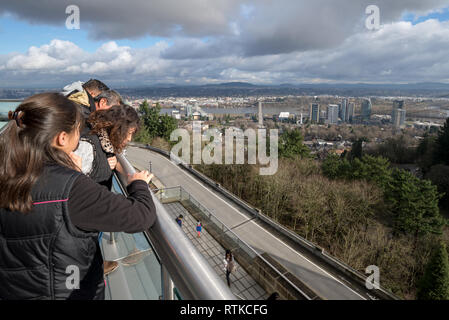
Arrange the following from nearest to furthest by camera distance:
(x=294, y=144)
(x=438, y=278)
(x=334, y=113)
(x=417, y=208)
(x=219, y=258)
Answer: (x=219, y=258), (x=438, y=278), (x=417, y=208), (x=294, y=144), (x=334, y=113)

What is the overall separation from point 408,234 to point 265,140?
46.3 ft

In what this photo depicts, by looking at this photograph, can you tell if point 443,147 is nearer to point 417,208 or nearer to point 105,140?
point 417,208

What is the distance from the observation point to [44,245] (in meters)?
1.03

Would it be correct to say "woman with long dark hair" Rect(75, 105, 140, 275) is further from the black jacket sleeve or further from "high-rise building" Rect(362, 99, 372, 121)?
"high-rise building" Rect(362, 99, 372, 121)

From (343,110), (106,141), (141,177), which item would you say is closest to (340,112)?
(343,110)

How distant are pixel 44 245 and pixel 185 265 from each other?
1.94 ft

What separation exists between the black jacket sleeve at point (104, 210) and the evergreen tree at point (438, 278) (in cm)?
1373

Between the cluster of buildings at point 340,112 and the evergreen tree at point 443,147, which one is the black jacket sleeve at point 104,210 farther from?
the cluster of buildings at point 340,112

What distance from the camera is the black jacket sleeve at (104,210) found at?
104cm

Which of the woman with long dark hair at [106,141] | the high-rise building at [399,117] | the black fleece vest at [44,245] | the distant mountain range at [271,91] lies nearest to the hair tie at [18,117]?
the black fleece vest at [44,245]

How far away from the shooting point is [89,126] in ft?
7.52

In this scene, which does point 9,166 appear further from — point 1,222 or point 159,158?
point 159,158

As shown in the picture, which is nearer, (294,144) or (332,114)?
(294,144)

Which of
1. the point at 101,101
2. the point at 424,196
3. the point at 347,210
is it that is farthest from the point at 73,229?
the point at 424,196
